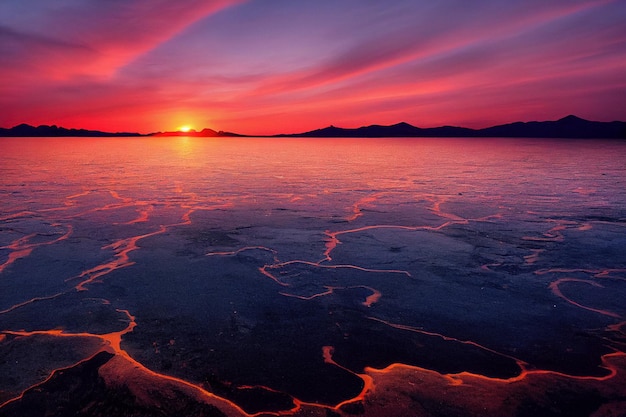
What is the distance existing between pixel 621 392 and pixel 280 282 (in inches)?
125

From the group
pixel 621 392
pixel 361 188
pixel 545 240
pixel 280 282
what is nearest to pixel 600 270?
pixel 545 240

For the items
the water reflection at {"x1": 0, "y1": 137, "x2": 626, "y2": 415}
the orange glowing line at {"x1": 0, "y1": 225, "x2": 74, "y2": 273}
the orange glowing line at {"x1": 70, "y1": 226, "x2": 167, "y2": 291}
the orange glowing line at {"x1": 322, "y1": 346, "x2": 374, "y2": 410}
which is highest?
the orange glowing line at {"x1": 0, "y1": 225, "x2": 74, "y2": 273}

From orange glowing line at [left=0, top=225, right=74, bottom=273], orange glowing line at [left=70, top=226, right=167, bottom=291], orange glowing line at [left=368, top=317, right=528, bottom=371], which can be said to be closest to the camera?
orange glowing line at [left=368, top=317, right=528, bottom=371]

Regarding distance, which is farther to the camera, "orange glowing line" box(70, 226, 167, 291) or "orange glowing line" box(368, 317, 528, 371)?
"orange glowing line" box(70, 226, 167, 291)

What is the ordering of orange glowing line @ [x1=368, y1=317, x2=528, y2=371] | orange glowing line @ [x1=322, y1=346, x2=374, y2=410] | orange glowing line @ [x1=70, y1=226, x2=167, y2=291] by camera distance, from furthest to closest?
orange glowing line @ [x1=70, y1=226, x2=167, y2=291], orange glowing line @ [x1=368, y1=317, x2=528, y2=371], orange glowing line @ [x1=322, y1=346, x2=374, y2=410]

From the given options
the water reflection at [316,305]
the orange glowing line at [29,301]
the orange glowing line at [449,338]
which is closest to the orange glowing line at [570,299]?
the water reflection at [316,305]

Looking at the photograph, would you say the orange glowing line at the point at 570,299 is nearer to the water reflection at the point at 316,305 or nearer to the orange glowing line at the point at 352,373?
the water reflection at the point at 316,305

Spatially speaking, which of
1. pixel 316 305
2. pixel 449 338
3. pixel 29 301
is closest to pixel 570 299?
pixel 449 338

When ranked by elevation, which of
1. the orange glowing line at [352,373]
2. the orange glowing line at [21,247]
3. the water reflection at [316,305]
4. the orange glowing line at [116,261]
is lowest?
the orange glowing line at [352,373]

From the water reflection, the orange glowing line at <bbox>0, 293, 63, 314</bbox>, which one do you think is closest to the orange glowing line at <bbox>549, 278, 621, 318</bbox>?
the water reflection

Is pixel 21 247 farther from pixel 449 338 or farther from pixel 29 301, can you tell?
pixel 449 338

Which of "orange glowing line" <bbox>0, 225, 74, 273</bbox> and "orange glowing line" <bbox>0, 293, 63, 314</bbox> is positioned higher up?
"orange glowing line" <bbox>0, 225, 74, 273</bbox>

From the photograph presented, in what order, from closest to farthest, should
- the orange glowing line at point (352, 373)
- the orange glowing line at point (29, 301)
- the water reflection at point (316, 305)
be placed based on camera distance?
the orange glowing line at point (352, 373)
the water reflection at point (316, 305)
the orange glowing line at point (29, 301)

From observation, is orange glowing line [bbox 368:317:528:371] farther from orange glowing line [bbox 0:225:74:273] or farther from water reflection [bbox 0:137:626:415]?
orange glowing line [bbox 0:225:74:273]
